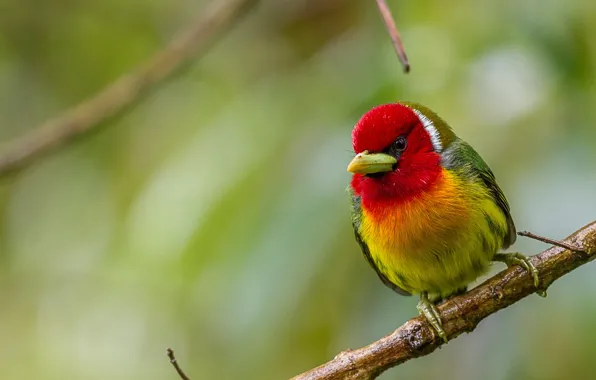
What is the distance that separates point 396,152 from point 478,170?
25 centimetres

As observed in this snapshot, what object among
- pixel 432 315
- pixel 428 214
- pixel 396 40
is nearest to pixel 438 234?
pixel 428 214

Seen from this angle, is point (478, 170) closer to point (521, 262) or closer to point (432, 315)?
point (521, 262)

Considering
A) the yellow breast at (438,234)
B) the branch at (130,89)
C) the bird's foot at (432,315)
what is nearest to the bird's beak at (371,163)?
the yellow breast at (438,234)

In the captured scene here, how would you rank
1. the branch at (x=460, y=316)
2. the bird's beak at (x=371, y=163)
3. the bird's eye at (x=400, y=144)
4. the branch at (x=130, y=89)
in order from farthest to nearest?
the branch at (x=130, y=89) < the bird's eye at (x=400, y=144) < the bird's beak at (x=371, y=163) < the branch at (x=460, y=316)

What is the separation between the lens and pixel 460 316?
2.15 m

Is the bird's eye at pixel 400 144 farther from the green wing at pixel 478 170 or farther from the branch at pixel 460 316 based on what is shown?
the branch at pixel 460 316

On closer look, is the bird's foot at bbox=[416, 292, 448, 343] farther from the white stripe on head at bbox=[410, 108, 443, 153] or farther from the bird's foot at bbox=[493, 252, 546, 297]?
the white stripe on head at bbox=[410, 108, 443, 153]

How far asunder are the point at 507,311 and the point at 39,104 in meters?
3.11

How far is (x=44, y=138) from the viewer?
3.03 m

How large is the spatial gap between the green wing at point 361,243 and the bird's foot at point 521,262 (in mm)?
308

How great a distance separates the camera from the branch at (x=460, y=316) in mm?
1987

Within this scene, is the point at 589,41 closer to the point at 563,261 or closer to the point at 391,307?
the point at 563,261

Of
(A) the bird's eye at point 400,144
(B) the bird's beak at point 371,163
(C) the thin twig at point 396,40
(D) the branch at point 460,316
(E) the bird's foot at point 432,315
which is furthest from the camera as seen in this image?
(A) the bird's eye at point 400,144

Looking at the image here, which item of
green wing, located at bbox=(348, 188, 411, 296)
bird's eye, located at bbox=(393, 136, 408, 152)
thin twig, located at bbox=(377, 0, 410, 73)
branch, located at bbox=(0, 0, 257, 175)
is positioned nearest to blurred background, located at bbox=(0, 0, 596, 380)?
green wing, located at bbox=(348, 188, 411, 296)
